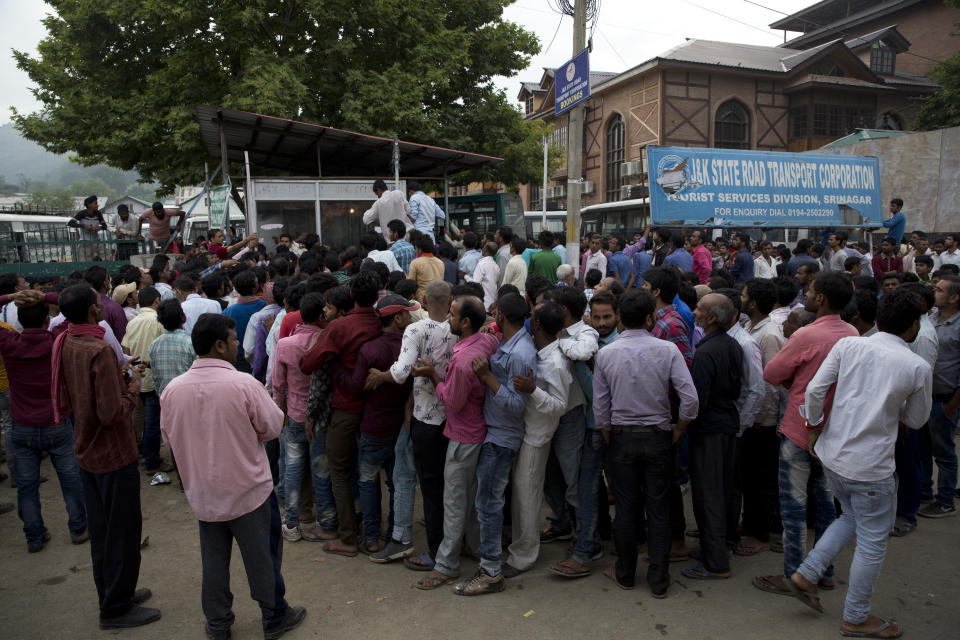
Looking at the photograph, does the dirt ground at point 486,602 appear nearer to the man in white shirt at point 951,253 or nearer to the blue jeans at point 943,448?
the blue jeans at point 943,448

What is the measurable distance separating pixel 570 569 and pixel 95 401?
10.1ft

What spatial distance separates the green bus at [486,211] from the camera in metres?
16.7

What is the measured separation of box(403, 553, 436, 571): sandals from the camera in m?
4.04

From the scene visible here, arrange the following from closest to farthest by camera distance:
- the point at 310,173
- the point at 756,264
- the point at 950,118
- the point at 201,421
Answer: the point at 201,421, the point at 756,264, the point at 310,173, the point at 950,118

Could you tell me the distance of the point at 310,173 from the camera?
16.5 metres

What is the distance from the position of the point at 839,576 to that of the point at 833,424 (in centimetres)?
135

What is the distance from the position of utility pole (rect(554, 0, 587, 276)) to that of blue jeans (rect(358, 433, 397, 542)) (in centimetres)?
537

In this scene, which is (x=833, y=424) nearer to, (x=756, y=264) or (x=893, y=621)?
(x=893, y=621)

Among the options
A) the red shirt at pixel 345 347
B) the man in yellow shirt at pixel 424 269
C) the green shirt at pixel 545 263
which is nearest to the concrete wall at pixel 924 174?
the green shirt at pixel 545 263

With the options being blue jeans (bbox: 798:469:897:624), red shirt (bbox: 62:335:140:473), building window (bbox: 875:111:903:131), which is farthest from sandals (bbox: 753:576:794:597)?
building window (bbox: 875:111:903:131)

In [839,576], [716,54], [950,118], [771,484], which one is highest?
[716,54]

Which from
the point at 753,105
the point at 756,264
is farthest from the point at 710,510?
the point at 753,105

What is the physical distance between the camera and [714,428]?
12.3 feet

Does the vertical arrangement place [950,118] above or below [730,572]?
Result: above
